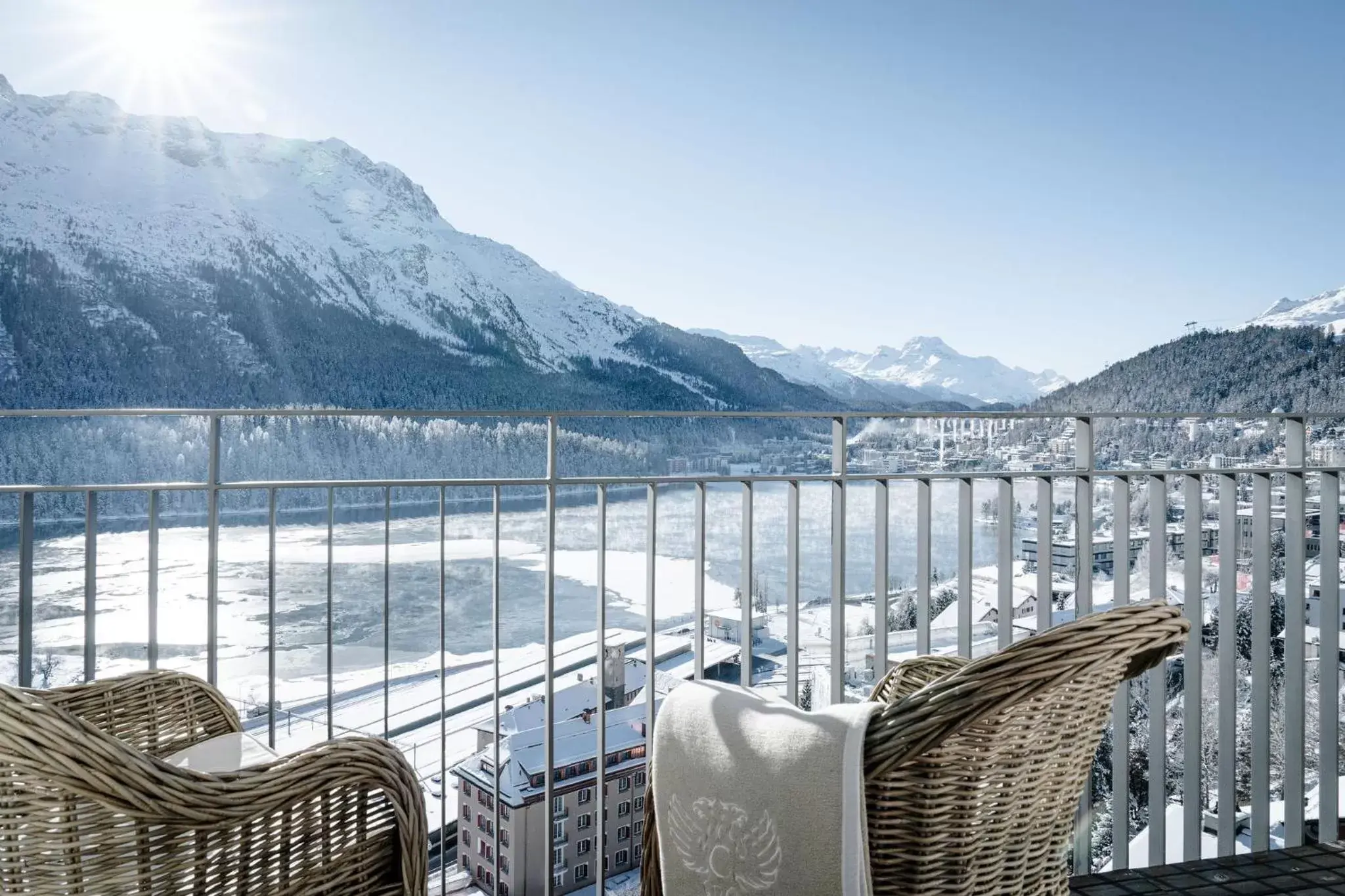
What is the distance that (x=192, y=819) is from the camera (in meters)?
0.92

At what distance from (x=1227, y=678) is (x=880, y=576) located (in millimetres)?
1140

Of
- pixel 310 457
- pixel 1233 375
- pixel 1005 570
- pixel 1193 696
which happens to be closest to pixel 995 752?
pixel 1005 570

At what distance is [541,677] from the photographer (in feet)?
7.16

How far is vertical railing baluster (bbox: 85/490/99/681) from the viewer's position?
184 cm

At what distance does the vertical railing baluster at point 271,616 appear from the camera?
1.90 metres

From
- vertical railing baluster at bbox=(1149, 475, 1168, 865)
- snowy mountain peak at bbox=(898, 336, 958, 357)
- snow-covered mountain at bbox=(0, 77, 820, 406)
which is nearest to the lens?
vertical railing baluster at bbox=(1149, 475, 1168, 865)

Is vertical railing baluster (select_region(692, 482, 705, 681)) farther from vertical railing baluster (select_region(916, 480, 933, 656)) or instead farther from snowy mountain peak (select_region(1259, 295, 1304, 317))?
snowy mountain peak (select_region(1259, 295, 1304, 317))

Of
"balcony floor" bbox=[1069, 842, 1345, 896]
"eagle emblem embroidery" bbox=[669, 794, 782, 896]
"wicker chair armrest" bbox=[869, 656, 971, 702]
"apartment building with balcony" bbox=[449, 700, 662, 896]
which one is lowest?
"balcony floor" bbox=[1069, 842, 1345, 896]

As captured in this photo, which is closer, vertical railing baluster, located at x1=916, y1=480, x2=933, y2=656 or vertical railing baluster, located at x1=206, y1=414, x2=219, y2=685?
vertical railing baluster, located at x1=206, y1=414, x2=219, y2=685

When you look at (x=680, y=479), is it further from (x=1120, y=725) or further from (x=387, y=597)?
(x=1120, y=725)

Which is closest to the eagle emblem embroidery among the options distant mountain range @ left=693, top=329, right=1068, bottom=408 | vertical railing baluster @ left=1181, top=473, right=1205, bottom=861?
vertical railing baluster @ left=1181, top=473, right=1205, bottom=861

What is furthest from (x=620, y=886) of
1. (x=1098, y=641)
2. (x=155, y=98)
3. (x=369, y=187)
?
(x=369, y=187)

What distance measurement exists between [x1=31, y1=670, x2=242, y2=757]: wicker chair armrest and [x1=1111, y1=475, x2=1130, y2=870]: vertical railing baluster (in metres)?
2.23

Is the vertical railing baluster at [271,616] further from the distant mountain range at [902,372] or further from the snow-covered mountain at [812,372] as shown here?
the distant mountain range at [902,372]
